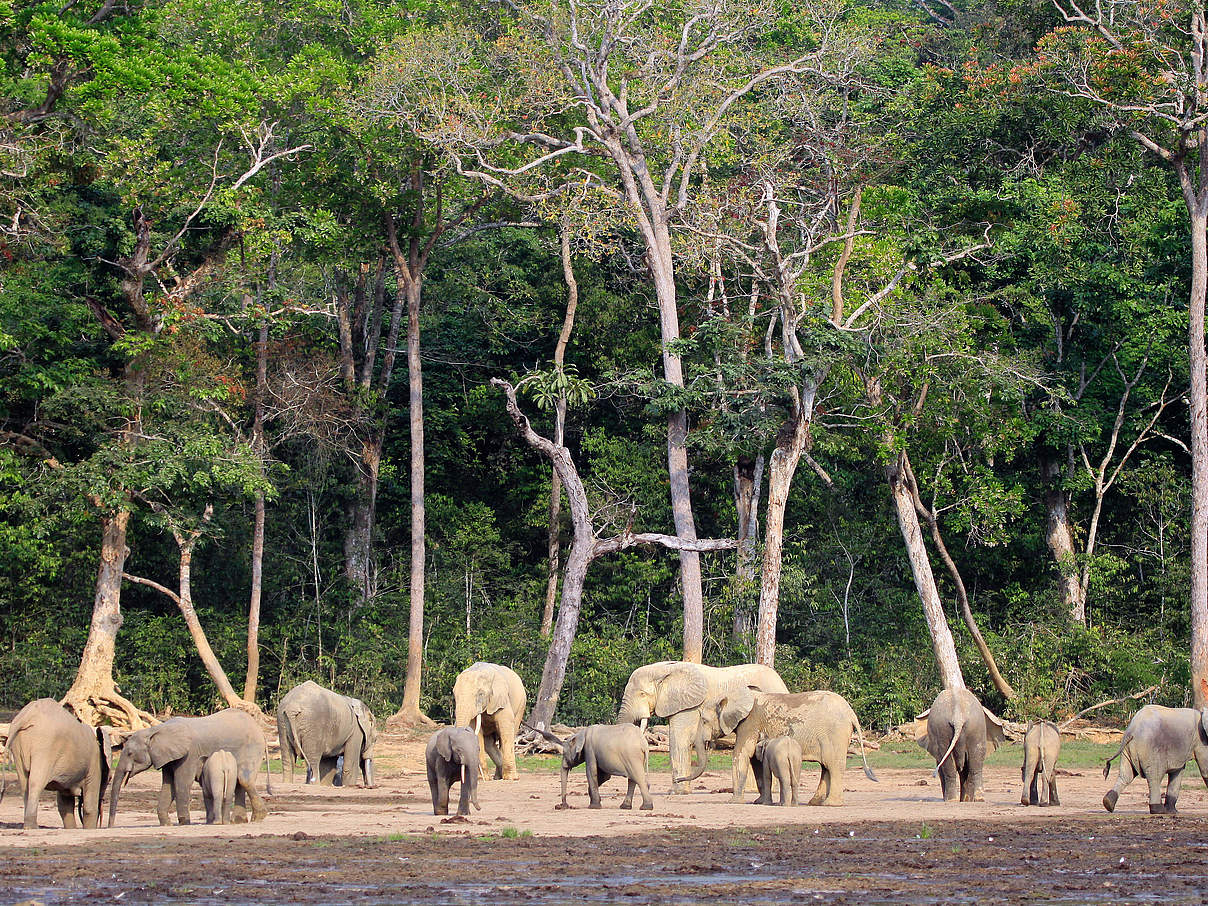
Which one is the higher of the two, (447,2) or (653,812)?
(447,2)

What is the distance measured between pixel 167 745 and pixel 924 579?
16.9 meters

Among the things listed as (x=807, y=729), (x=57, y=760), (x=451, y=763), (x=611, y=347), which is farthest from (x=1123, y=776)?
(x=611, y=347)

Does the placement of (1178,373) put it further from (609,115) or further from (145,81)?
(145,81)

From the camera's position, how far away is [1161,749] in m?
16.3

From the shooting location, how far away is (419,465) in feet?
101

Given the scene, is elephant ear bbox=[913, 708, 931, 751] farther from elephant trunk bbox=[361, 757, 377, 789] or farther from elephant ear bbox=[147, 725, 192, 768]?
elephant ear bbox=[147, 725, 192, 768]

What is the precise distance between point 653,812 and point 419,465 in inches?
597

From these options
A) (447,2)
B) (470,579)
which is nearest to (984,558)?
(470,579)

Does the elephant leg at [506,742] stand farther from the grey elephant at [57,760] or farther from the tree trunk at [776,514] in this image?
the grey elephant at [57,760]

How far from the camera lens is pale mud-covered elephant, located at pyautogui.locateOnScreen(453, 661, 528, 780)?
70.9ft

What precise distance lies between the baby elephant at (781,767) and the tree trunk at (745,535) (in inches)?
435

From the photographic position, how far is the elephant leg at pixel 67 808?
592 inches

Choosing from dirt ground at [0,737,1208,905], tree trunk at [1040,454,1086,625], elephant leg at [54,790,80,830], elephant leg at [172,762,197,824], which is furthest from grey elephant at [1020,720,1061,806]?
tree trunk at [1040,454,1086,625]

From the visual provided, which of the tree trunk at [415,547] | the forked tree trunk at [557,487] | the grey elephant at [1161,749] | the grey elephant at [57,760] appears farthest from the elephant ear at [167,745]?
the forked tree trunk at [557,487]
